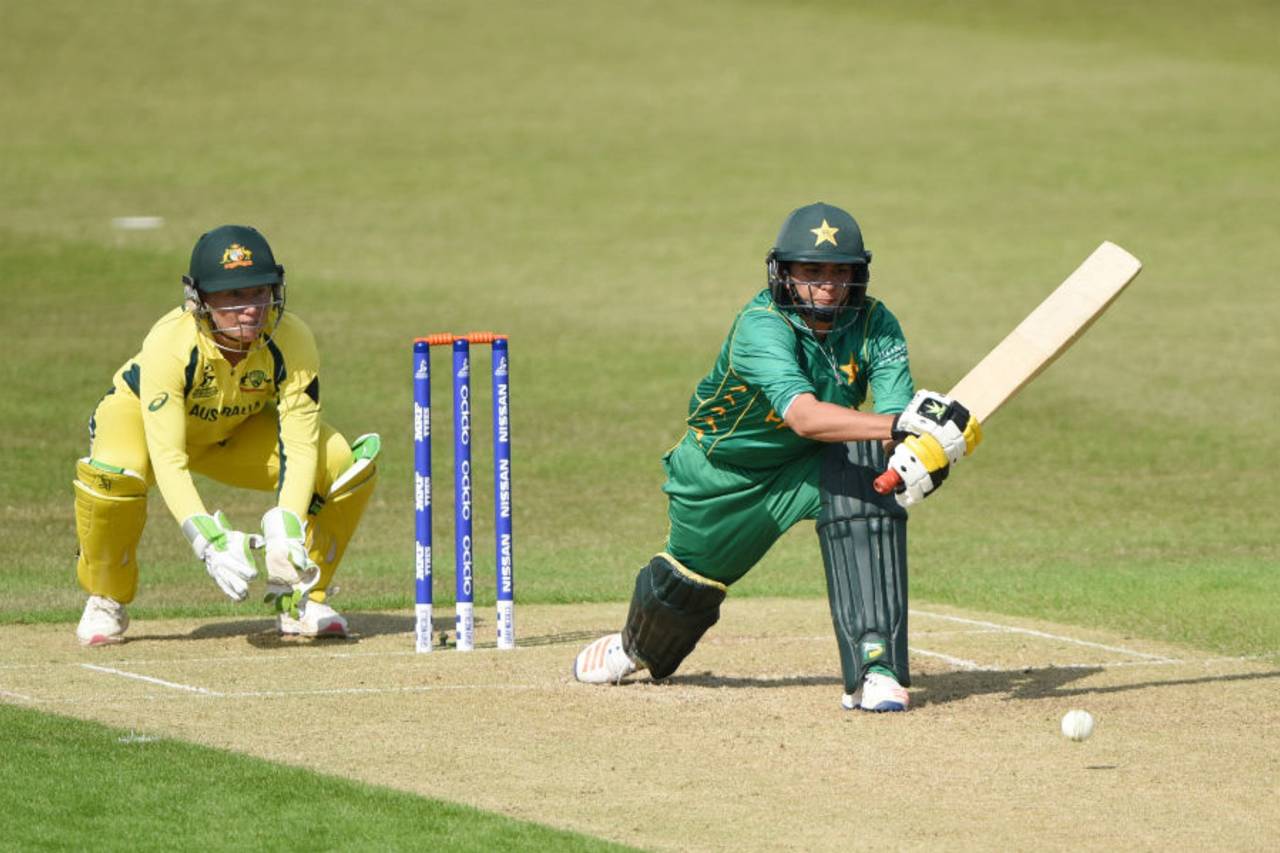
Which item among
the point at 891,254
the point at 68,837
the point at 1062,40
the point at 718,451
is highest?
the point at 1062,40

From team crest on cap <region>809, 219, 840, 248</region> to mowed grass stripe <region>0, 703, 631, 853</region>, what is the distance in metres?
2.24

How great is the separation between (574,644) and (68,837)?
3.40 metres

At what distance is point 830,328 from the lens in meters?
7.42

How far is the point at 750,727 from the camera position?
272 inches

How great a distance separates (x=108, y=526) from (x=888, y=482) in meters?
3.47

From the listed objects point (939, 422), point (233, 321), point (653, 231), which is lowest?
point (939, 422)

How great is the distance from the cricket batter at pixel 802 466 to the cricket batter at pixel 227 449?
1.43 metres

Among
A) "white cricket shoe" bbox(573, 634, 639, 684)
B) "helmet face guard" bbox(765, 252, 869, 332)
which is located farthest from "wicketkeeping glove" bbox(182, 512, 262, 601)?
"helmet face guard" bbox(765, 252, 869, 332)

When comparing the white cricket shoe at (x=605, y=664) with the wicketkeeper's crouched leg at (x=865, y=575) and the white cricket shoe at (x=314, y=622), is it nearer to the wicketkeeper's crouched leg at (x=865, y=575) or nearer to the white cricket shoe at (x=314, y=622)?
the wicketkeeper's crouched leg at (x=865, y=575)

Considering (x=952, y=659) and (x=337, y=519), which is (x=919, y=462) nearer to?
(x=952, y=659)

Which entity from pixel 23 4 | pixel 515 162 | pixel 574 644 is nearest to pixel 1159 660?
pixel 574 644

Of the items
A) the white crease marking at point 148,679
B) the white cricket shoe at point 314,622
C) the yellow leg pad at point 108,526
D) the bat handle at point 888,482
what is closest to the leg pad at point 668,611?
the bat handle at point 888,482

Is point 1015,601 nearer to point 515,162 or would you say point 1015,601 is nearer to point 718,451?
point 718,451

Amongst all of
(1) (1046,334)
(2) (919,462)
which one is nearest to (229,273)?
(2) (919,462)
